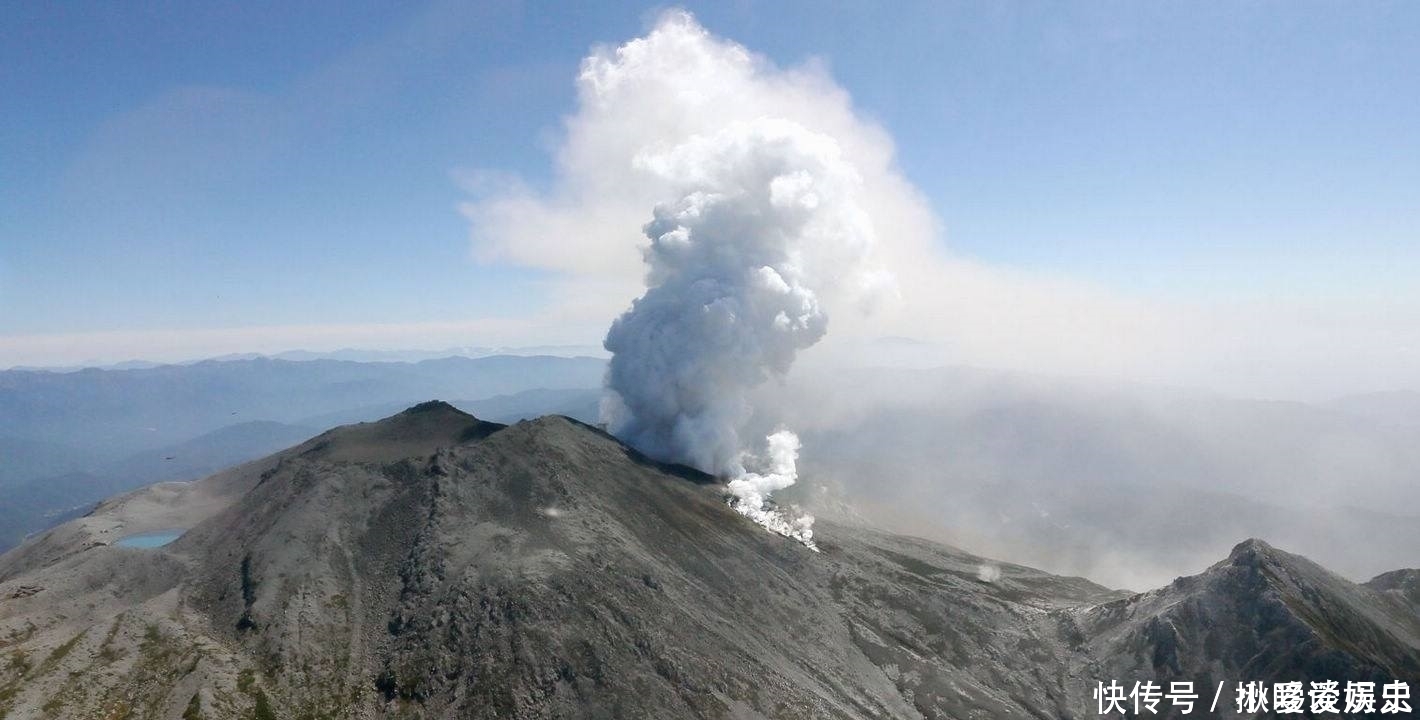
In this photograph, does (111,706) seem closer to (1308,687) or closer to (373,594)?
(373,594)

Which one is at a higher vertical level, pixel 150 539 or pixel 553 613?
pixel 553 613

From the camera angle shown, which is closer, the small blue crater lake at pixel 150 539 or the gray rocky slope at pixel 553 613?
the gray rocky slope at pixel 553 613

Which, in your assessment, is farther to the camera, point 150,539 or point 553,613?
point 150,539

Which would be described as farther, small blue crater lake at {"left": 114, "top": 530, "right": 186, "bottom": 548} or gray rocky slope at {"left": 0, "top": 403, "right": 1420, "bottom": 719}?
small blue crater lake at {"left": 114, "top": 530, "right": 186, "bottom": 548}

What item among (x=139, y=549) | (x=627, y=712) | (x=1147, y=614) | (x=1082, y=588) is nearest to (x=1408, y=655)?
(x=1147, y=614)
